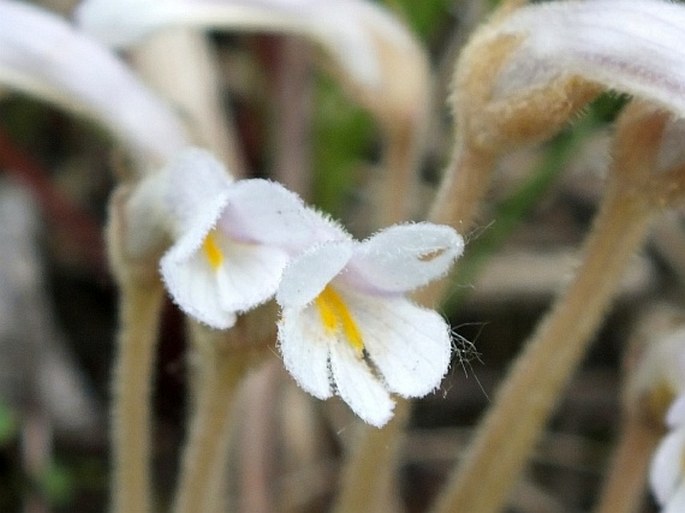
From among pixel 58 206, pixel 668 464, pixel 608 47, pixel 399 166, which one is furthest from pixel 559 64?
pixel 58 206

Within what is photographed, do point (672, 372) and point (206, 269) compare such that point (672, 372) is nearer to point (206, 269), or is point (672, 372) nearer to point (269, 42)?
point (206, 269)

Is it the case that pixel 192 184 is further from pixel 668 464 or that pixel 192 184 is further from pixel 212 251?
pixel 668 464

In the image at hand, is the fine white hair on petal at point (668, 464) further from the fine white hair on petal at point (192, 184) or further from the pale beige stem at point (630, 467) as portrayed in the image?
the fine white hair on petal at point (192, 184)

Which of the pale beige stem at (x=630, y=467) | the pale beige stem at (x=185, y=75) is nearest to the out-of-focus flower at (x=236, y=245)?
the pale beige stem at (x=630, y=467)

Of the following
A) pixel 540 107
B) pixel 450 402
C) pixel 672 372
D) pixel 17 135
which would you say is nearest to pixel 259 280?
pixel 540 107

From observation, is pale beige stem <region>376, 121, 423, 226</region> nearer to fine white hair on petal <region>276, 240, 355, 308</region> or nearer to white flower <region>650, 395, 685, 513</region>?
white flower <region>650, 395, 685, 513</region>
